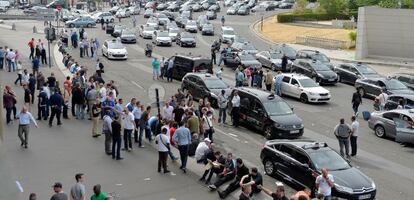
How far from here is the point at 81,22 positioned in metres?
67.9

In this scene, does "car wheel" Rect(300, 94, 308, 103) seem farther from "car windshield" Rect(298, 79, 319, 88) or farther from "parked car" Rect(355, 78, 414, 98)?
"parked car" Rect(355, 78, 414, 98)

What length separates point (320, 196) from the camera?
45.9ft

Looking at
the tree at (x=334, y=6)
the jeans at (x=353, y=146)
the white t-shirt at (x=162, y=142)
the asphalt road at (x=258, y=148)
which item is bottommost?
the asphalt road at (x=258, y=148)

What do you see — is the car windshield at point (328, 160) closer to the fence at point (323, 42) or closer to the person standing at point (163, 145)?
the person standing at point (163, 145)

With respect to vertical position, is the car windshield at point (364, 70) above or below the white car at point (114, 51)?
above

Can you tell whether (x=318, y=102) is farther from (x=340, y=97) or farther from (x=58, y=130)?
(x=58, y=130)

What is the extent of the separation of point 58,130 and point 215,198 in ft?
28.6

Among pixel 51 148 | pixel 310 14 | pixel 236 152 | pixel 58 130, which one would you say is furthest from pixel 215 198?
pixel 310 14

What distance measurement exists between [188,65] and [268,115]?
1208 centimetres

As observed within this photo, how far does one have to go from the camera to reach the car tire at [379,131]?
24083 mm

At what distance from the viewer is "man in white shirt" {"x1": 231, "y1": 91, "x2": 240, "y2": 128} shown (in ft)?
79.8

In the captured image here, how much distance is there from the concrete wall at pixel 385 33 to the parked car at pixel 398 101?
18.5m

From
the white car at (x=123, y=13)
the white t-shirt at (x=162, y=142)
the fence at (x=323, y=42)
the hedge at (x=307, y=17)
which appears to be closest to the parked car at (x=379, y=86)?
the white t-shirt at (x=162, y=142)

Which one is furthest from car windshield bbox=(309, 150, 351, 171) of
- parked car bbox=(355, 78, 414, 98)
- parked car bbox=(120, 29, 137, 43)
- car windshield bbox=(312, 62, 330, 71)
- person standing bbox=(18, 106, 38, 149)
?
parked car bbox=(120, 29, 137, 43)
